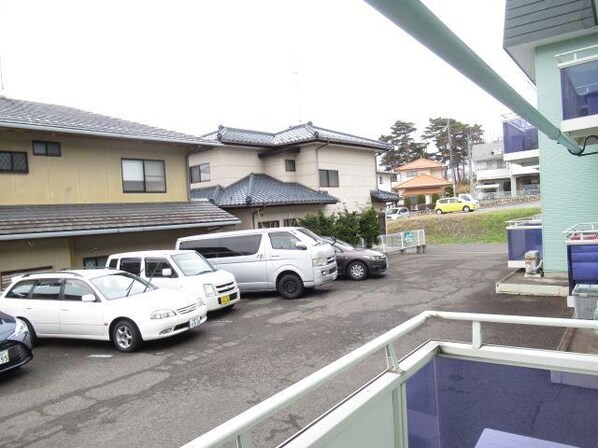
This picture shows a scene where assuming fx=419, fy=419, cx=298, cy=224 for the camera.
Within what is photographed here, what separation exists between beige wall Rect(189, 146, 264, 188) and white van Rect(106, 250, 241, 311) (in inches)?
362

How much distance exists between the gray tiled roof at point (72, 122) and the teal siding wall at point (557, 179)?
35.9 ft

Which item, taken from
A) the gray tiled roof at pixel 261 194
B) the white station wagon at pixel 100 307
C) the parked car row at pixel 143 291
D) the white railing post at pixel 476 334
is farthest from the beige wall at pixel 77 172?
the white railing post at pixel 476 334

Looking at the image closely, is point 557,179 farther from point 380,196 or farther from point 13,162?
point 13,162

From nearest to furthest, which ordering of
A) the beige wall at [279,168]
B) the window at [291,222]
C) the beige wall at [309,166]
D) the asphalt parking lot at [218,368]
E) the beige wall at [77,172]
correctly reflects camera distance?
the asphalt parking lot at [218,368] → the beige wall at [77,172] → the window at [291,222] → the beige wall at [309,166] → the beige wall at [279,168]

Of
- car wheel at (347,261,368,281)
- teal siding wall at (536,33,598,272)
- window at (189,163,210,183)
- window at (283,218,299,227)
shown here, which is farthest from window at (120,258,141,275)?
teal siding wall at (536,33,598,272)

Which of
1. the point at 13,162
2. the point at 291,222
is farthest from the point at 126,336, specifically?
the point at 291,222

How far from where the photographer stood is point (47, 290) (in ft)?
26.8

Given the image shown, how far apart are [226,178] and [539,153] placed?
12.9 m

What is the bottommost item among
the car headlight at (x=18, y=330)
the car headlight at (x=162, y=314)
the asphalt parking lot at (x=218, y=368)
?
the asphalt parking lot at (x=218, y=368)

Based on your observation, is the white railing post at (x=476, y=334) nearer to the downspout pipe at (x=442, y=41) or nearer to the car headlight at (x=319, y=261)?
the downspout pipe at (x=442, y=41)

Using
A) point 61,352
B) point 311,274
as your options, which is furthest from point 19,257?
point 311,274

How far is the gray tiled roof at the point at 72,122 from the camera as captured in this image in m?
11.3

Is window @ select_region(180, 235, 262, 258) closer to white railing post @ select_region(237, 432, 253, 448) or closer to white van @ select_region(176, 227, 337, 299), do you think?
white van @ select_region(176, 227, 337, 299)

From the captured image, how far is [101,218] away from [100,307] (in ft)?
18.0
